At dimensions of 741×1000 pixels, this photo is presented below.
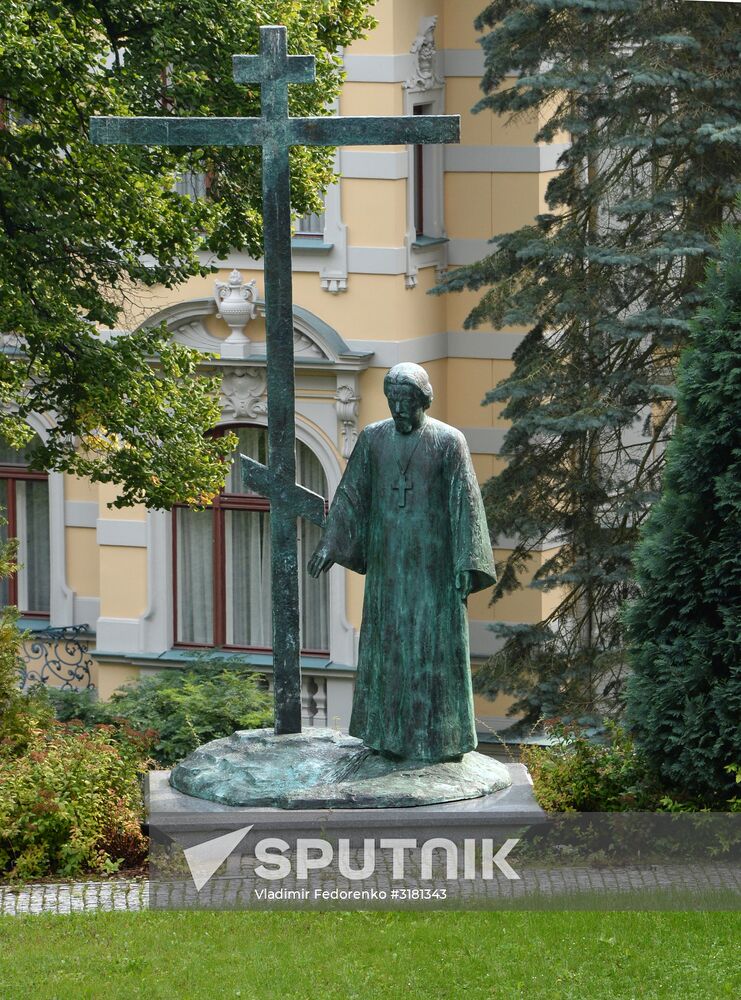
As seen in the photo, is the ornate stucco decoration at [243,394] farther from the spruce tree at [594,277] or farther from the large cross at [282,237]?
the large cross at [282,237]

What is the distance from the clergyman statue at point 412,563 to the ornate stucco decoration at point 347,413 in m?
10.5

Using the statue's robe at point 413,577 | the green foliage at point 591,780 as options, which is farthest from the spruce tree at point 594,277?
the statue's robe at point 413,577

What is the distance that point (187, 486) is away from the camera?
16297 mm

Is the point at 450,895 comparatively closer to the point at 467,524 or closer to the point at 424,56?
the point at 467,524

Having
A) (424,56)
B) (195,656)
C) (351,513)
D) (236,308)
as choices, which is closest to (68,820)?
(351,513)

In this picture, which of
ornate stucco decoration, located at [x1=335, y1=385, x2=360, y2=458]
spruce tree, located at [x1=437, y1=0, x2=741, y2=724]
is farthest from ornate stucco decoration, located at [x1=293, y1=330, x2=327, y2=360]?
spruce tree, located at [x1=437, y1=0, x2=741, y2=724]

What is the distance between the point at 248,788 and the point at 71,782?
1.90 meters

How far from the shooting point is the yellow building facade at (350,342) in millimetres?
21062

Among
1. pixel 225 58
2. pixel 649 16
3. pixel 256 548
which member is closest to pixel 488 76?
pixel 649 16

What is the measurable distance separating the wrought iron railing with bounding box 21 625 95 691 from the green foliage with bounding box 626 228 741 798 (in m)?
12.4

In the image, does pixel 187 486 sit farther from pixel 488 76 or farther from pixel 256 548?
pixel 256 548

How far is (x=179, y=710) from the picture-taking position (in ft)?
56.2

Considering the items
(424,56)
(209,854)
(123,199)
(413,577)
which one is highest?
(424,56)

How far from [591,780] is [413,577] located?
246 cm
